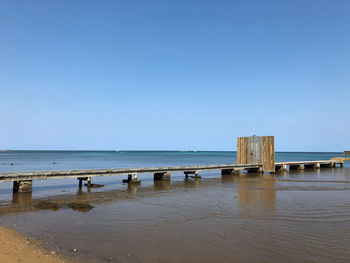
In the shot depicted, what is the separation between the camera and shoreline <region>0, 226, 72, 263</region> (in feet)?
18.3

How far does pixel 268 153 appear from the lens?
3000cm

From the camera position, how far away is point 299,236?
7414mm

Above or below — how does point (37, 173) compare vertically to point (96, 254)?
above

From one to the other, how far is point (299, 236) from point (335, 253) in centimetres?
128

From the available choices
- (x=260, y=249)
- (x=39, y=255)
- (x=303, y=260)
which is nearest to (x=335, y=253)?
(x=303, y=260)

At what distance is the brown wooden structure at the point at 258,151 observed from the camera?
97.8 ft

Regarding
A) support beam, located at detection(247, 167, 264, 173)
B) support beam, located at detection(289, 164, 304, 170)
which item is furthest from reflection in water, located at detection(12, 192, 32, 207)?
support beam, located at detection(289, 164, 304, 170)

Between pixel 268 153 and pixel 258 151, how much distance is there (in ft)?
3.83

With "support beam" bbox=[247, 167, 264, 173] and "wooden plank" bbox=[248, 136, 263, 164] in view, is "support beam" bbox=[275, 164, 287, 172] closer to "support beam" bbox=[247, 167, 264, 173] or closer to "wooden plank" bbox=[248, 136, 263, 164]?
"support beam" bbox=[247, 167, 264, 173]

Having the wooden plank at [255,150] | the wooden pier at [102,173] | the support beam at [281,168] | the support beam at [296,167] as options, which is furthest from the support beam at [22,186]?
the support beam at [296,167]

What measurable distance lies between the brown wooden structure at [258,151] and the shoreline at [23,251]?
2707cm

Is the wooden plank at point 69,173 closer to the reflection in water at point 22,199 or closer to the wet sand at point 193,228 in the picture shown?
the reflection in water at point 22,199

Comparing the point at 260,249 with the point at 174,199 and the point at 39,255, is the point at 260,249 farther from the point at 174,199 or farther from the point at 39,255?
the point at 174,199

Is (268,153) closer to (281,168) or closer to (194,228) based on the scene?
(281,168)
